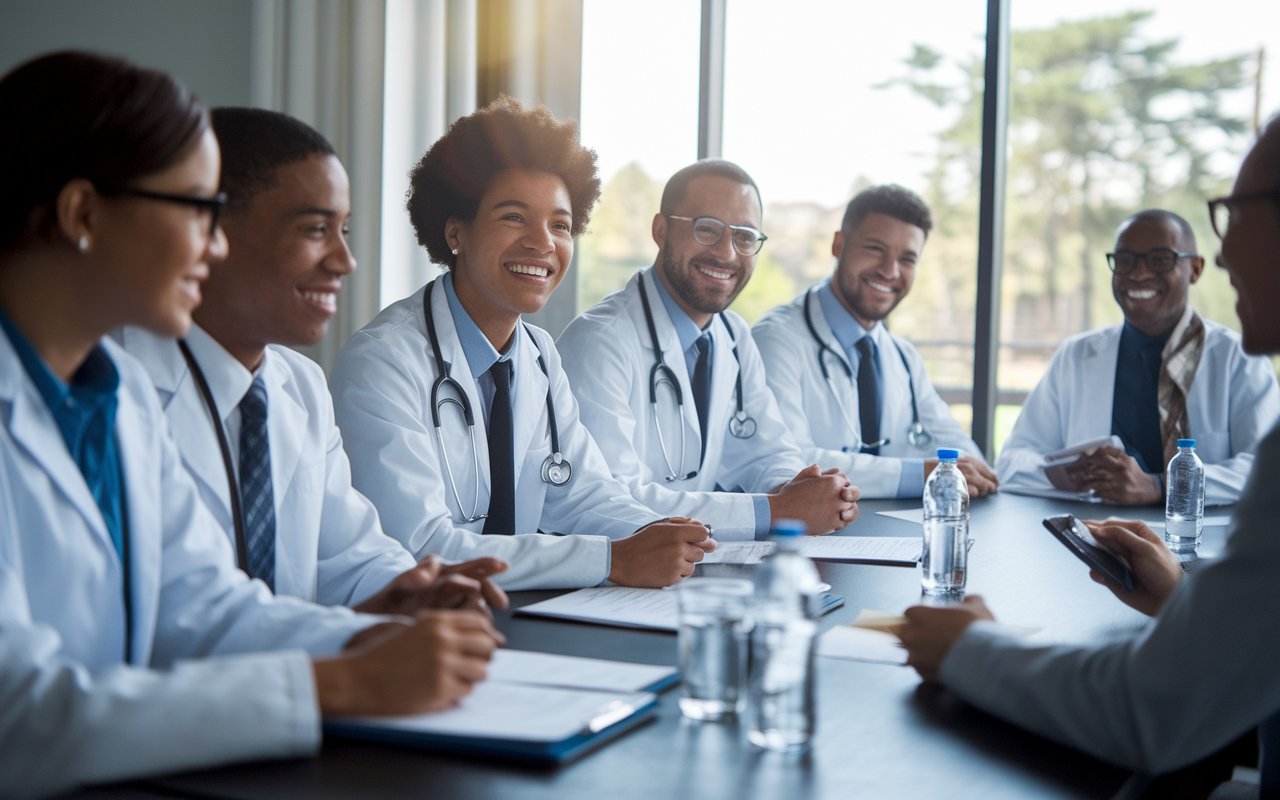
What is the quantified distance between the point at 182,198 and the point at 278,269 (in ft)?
1.64

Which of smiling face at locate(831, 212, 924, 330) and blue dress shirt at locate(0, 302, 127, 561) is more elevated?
smiling face at locate(831, 212, 924, 330)

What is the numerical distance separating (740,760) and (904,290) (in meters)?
2.98

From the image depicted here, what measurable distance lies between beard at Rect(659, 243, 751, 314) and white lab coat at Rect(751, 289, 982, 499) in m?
0.45

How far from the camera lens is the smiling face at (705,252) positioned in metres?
3.06

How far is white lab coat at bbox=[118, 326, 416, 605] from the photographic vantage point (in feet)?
4.57

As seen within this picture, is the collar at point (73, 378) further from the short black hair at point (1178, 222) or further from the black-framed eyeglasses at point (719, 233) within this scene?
the short black hair at point (1178, 222)

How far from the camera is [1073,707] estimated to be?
98cm

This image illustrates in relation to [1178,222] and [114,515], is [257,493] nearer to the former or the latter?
[114,515]

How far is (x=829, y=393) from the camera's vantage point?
348 cm

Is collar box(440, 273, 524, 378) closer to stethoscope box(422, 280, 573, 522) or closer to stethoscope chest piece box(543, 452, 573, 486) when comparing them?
stethoscope box(422, 280, 573, 522)

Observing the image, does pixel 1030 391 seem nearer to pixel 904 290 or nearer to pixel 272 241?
pixel 904 290

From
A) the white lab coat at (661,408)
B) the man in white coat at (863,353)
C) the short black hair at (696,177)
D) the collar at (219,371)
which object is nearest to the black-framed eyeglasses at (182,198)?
the collar at (219,371)

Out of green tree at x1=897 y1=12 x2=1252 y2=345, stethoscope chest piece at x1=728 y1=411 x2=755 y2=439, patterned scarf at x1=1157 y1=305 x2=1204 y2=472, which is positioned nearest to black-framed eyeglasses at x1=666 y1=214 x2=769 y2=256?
stethoscope chest piece at x1=728 y1=411 x2=755 y2=439

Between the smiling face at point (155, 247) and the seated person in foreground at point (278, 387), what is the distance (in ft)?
1.12
